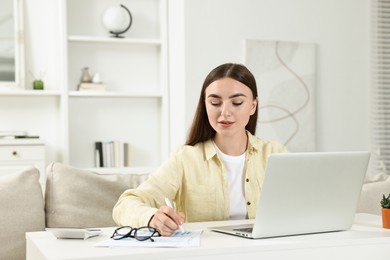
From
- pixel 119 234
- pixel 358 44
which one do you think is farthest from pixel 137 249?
pixel 358 44

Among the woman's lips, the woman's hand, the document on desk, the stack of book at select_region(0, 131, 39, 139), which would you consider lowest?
the document on desk

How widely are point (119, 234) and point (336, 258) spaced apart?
614 mm

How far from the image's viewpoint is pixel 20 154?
4715 millimetres

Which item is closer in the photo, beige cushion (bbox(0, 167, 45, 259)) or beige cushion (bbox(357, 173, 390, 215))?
beige cushion (bbox(0, 167, 45, 259))

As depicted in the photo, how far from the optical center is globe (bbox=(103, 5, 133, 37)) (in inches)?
206

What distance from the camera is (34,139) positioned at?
4.77 m

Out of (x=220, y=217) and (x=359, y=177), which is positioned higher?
(x=359, y=177)

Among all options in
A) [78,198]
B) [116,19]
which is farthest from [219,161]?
[116,19]

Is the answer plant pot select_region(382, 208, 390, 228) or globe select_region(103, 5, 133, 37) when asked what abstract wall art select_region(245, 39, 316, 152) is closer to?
globe select_region(103, 5, 133, 37)

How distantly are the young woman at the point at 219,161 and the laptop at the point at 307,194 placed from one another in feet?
1.54

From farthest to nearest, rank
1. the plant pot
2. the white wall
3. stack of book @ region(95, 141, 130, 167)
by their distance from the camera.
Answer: stack of book @ region(95, 141, 130, 167)
the white wall
the plant pot

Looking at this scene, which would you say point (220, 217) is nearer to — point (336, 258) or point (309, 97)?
point (336, 258)

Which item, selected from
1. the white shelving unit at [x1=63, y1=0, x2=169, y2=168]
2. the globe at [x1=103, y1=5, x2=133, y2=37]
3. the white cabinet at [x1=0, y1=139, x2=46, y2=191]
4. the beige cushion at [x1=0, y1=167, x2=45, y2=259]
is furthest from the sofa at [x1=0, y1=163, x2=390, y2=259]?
the globe at [x1=103, y1=5, x2=133, y2=37]

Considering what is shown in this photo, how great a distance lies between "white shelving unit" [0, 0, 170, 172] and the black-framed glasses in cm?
322
